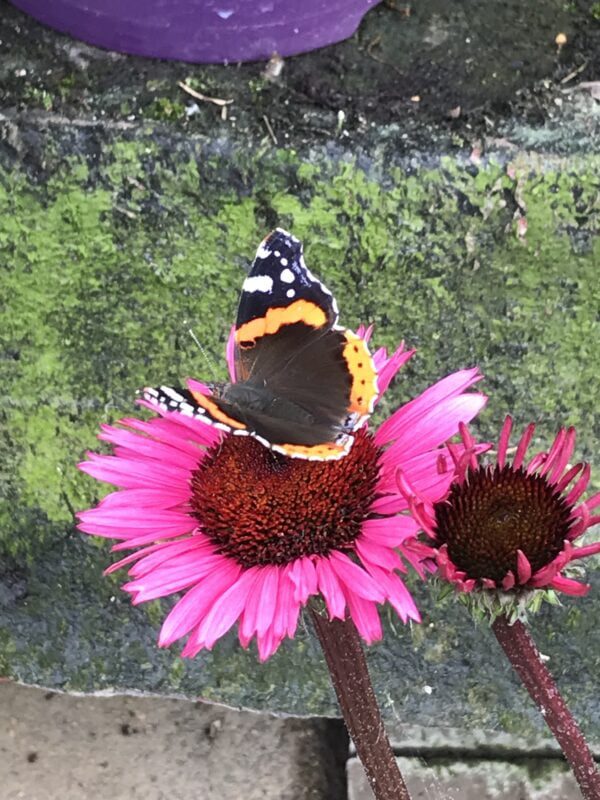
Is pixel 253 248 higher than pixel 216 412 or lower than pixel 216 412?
lower

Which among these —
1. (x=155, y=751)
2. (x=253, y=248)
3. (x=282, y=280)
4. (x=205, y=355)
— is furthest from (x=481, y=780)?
(x=282, y=280)

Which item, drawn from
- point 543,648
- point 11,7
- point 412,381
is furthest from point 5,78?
point 543,648

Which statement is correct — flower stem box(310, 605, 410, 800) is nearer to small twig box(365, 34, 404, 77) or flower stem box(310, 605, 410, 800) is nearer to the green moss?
the green moss

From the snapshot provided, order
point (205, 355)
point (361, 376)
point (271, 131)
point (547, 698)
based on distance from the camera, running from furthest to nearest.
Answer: point (205, 355) < point (271, 131) < point (361, 376) < point (547, 698)

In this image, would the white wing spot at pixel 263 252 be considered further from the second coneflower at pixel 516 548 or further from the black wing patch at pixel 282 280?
the second coneflower at pixel 516 548

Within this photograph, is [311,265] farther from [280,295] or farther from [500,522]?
[500,522]

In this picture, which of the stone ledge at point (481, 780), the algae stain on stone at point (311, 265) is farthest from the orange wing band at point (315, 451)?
the stone ledge at point (481, 780)
